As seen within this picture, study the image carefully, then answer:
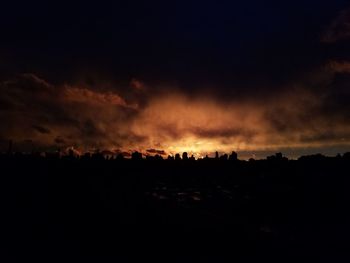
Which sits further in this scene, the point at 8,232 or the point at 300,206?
the point at 300,206

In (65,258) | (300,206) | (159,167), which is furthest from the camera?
(159,167)

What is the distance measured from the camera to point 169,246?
91.5 ft

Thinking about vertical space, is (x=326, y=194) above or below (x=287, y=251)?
above

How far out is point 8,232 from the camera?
107 feet

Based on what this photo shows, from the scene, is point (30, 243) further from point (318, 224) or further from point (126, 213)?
point (318, 224)

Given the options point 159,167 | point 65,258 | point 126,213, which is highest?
point 159,167

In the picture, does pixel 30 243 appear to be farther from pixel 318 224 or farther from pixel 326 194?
pixel 326 194

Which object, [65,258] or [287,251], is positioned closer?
[65,258]

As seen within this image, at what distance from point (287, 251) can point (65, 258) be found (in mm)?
15977

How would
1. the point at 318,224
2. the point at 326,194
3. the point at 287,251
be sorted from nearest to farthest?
the point at 287,251, the point at 318,224, the point at 326,194

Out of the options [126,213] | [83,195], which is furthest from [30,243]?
[83,195]

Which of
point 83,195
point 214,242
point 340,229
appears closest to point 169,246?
point 214,242

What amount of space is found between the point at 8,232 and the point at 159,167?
15232 centimetres

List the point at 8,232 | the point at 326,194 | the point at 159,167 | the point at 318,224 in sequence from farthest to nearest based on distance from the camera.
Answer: the point at 159,167
the point at 326,194
the point at 318,224
the point at 8,232
